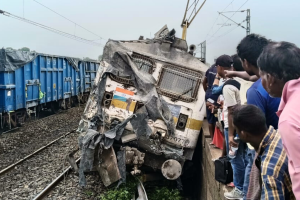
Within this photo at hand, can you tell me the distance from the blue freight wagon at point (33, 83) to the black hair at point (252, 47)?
10.8 metres

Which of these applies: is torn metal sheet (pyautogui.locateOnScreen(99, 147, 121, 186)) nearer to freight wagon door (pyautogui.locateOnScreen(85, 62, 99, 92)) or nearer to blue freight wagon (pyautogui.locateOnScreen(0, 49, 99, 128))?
blue freight wagon (pyautogui.locateOnScreen(0, 49, 99, 128))

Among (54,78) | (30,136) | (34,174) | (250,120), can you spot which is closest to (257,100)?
(250,120)

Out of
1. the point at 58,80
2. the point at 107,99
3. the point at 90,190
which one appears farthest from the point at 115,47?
the point at 58,80

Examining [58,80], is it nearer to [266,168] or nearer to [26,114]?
[26,114]

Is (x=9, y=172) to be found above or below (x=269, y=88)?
below

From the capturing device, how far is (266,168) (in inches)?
75.1

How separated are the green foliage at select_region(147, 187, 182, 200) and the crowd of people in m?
2.40

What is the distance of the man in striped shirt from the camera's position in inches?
72.6

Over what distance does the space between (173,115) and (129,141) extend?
1094 millimetres

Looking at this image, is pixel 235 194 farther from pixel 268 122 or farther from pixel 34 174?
pixel 34 174

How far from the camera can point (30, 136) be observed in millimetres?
11250

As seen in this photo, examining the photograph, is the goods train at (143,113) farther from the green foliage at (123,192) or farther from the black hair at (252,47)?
the black hair at (252,47)

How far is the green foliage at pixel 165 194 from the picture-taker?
5.99 metres

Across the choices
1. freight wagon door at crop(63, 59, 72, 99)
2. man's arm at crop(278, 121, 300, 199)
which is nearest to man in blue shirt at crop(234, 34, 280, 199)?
man's arm at crop(278, 121, 300, 199)
